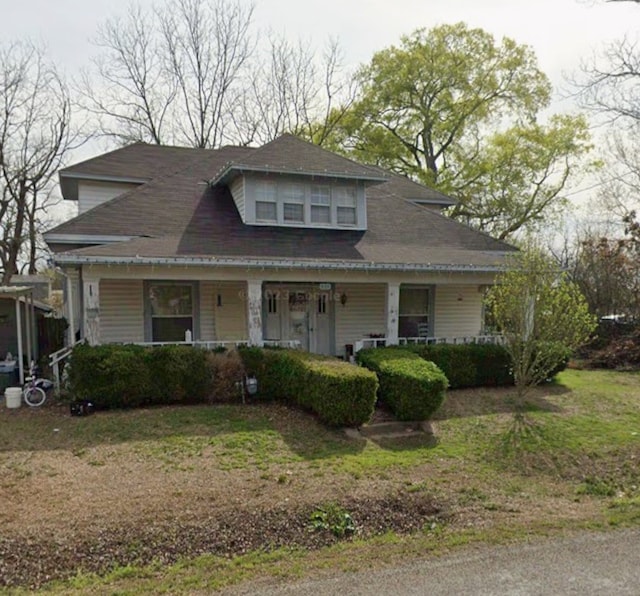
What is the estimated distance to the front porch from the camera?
11.7 m

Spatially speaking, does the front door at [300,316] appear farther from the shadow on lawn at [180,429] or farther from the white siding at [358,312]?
the shadow on lawn at [180,429]

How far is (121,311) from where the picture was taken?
39.6 feet

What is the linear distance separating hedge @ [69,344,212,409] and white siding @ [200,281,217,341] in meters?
2.68

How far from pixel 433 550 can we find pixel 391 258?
344 inches

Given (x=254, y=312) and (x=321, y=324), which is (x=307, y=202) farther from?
(x=254, y=312)

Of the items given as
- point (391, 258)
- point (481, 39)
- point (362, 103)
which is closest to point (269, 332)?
point (391, 258)

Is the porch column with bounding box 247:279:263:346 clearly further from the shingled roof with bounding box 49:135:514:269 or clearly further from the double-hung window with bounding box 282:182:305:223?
the double-hung window with bounding box 282:182:305:223

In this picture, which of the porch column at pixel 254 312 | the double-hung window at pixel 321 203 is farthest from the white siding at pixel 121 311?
the double-hung window at pixel 321 203

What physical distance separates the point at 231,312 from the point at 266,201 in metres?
3.12

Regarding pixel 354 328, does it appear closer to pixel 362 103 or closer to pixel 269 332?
pixel 269 332

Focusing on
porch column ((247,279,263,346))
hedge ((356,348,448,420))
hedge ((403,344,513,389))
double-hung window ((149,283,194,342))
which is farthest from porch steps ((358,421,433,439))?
double-hung window ((149,283,194,342))

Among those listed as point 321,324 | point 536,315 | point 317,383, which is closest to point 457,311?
point 321,324

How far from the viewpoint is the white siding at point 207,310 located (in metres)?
12.7

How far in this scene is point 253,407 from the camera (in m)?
9.65
